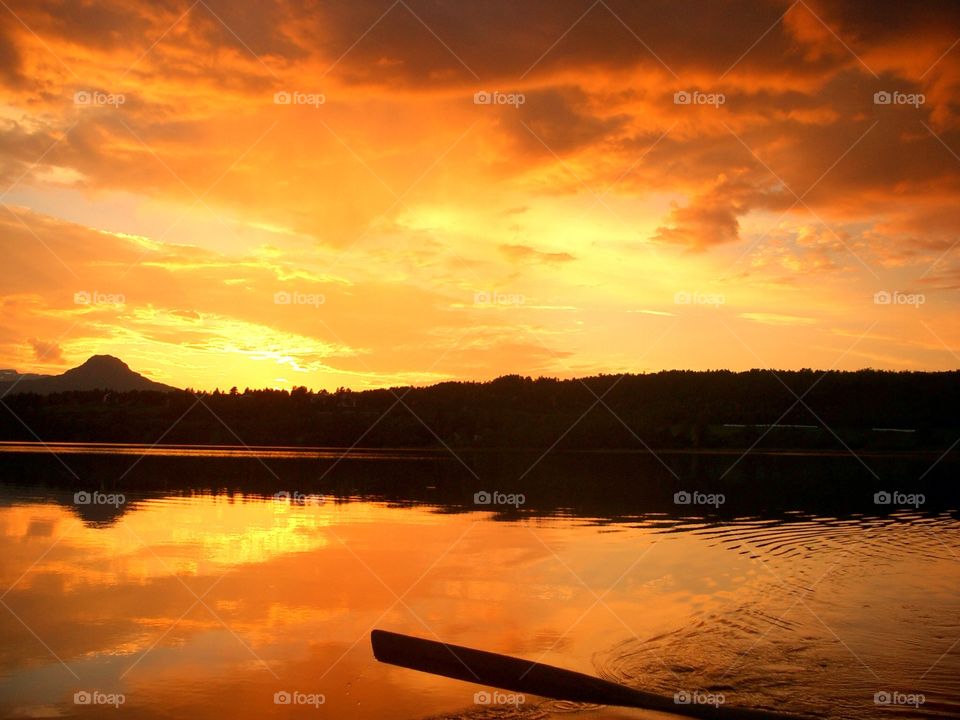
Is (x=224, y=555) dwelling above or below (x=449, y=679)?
above

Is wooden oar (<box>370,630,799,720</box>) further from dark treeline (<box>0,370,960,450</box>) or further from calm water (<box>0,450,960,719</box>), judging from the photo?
dark treeline (<box>0,370,960,450</box>)

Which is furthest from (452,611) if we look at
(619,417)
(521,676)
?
(619,417)

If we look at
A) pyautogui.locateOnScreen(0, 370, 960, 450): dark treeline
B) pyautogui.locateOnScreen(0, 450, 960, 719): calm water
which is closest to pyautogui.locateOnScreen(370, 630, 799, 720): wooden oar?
pyautogui.locateOnScreen(0, 450, 960, 719): calm water

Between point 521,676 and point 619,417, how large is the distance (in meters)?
100

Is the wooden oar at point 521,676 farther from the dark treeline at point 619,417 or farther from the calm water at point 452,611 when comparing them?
the dark treeline at point 619,417

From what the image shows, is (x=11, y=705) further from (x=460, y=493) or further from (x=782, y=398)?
(x=782, y=398)

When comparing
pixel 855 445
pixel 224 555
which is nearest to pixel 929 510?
pixel 224 555

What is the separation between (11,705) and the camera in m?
10.4

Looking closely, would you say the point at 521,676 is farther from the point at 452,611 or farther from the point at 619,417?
the point at 619,417

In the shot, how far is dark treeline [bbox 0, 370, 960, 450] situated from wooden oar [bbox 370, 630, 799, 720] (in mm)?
90903

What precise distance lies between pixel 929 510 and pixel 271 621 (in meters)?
28.4

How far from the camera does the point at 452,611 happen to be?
1541 cm

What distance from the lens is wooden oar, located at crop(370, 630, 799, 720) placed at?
1024 cm

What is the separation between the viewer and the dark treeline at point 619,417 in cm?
10381
